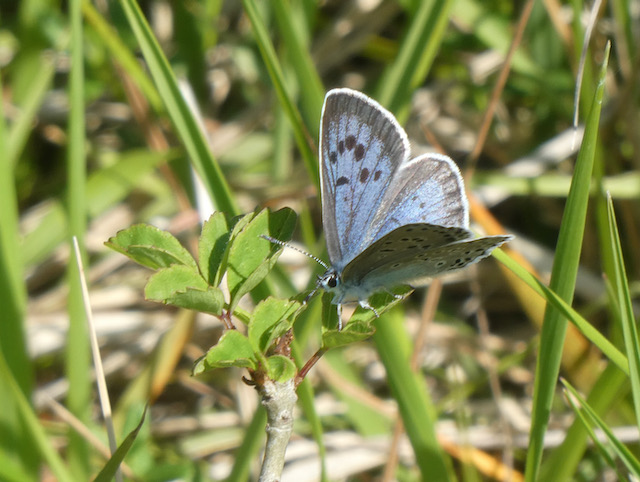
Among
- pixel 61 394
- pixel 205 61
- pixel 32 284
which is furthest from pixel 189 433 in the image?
pixel 205 61

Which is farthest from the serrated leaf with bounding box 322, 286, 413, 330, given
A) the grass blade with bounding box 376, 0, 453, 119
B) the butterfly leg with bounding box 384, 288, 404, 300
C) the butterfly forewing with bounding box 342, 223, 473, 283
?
the grass blade with bounding box 376, 0, 453, 119

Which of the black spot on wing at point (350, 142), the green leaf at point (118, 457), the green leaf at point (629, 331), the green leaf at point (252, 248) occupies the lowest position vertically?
the green leaf at point (629, 331)

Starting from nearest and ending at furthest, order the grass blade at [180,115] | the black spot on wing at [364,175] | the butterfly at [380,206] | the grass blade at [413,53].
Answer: the butterfly at [380,206] → the black spot on wing at [364,175] → the grass blade at [180,115] → the grass blade at [413,53]

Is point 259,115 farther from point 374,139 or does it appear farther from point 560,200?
point 374,139

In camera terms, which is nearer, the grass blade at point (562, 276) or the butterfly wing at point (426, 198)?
the grass blade at point (562, 276)

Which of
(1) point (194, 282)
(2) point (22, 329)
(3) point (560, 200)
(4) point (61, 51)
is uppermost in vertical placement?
(4) point (61, 51)

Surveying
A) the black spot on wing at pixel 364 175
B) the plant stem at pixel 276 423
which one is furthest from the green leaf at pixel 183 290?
the black spot on wing at pixel 364 175

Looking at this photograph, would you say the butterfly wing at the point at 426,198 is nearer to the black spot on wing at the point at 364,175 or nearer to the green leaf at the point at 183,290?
the black spot on wing at the point at 364,175
